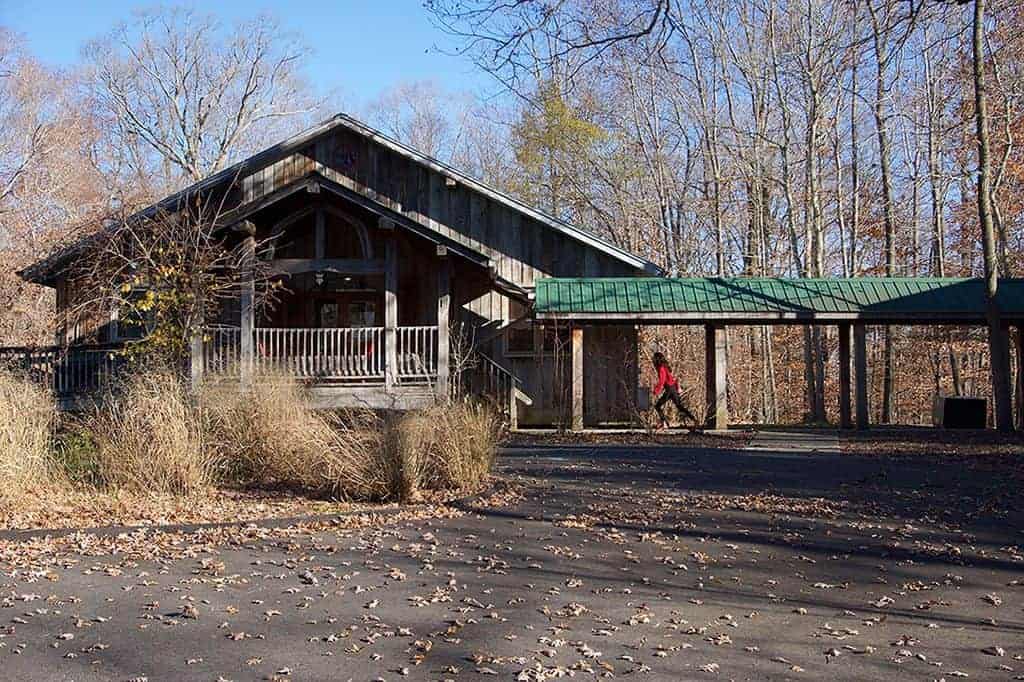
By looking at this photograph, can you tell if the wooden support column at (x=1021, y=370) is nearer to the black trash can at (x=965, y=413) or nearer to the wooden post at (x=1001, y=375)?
the black trash can at (x=965, y=413)

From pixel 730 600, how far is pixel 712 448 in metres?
10.9

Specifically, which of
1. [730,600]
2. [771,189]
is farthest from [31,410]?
[771,189]

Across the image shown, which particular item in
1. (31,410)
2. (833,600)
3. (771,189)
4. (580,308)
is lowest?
(833,600)

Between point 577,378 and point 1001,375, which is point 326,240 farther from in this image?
point 1001,375

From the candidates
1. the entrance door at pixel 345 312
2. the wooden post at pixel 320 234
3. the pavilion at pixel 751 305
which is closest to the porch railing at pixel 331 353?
the wooden post at pixel 320 234

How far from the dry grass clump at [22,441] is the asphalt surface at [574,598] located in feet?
9.85

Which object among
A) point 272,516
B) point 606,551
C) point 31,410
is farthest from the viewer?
point 31,410

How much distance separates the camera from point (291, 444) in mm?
13125

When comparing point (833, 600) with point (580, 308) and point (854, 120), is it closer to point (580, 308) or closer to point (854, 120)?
point (580, 308)

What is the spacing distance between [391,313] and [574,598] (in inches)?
595

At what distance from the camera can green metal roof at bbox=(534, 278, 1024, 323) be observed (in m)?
21.6

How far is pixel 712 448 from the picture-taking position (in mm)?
18438

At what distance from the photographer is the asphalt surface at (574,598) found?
6.13 m

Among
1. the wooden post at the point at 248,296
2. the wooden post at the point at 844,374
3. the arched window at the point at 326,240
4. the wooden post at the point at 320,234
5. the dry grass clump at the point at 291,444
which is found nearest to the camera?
the dry grass clump at the point at 291,444
